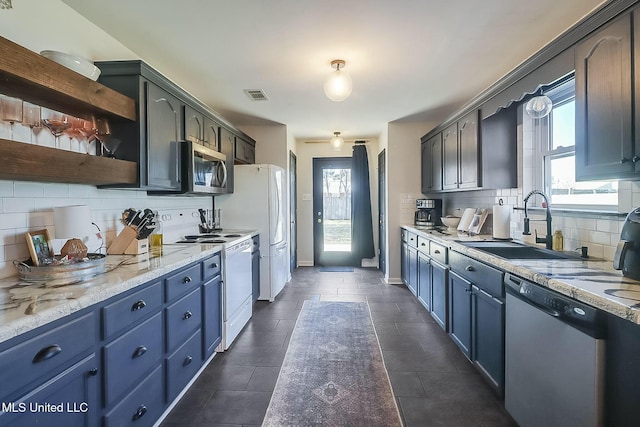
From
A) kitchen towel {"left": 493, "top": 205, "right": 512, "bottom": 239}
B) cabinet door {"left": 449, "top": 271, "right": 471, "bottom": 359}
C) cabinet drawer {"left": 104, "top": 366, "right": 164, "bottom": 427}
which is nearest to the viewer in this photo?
cabinet drawer {"left": 104, "top": 366, "right": 164, "bottom": 427}

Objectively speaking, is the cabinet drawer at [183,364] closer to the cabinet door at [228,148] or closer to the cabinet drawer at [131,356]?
the cabinet drawer at [131,356]

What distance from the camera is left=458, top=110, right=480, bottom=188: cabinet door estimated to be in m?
3.16

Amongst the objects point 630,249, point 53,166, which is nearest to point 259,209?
point 53,166

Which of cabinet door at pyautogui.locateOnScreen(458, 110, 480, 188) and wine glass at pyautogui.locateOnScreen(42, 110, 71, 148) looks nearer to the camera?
wine glass at pyautogui.locateOnScreen(42, 110, 71, 148)

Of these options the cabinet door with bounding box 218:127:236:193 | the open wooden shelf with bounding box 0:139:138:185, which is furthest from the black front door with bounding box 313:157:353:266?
the open wooden shelf with bounding box 0:139:138:185

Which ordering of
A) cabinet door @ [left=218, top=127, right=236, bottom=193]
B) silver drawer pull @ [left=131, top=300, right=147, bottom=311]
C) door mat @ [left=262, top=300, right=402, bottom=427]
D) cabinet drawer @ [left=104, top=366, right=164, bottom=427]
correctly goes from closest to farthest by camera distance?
cabinet drawer @ [left=104, top=366, right=164, bottom=427], silver drawer pull @ [left=131, top=300, right=147, bottom=311], door mat @ [left=262, top=300, right=402, bottom=427], cabinet door @ [left=218, top=127, right=236, bottom=193]

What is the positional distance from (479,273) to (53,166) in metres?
2.53

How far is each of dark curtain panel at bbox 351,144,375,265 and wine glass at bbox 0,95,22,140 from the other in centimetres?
491

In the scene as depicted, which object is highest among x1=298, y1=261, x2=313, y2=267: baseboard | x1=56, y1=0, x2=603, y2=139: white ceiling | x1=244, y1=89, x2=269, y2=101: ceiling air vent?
x1=244, y1=89, x2=269, y2=101: ceiling air vent

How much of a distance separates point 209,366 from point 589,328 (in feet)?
7.75

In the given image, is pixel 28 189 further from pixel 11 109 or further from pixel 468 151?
pixel 468 151

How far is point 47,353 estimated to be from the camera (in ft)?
3.52

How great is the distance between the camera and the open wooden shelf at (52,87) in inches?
52.6

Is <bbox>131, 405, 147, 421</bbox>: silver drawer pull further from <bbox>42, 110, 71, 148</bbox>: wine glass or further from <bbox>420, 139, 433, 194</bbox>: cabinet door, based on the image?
<bbox>420, 139, 433, 194</bbox>: cabinet door
